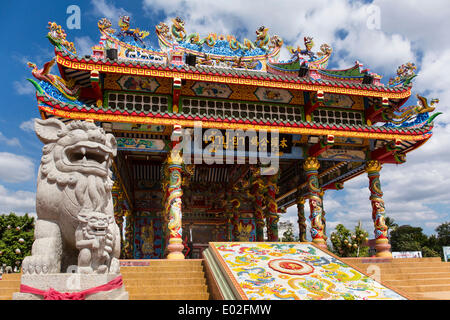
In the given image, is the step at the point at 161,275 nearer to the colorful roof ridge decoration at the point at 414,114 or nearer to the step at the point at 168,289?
Answer: the step at the point at 168,289

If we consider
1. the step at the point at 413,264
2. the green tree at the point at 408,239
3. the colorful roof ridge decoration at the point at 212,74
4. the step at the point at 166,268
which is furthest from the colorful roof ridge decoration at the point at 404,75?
the green tree at the point at 408,239

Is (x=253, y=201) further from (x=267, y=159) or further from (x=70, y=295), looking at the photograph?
(x=70, y=295)

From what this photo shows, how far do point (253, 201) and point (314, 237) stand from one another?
6465 mm

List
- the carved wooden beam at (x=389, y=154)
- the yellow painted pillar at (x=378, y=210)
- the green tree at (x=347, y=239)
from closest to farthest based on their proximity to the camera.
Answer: the yellow painted pillar at (x=378, y=210) < the carved wooden beam at (x=389, y=154) < the green tree at (x=347, y=239)

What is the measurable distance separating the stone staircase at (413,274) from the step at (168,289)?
153 inches

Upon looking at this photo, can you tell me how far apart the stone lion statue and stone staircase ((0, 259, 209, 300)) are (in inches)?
95.5

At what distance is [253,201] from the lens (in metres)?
16.4

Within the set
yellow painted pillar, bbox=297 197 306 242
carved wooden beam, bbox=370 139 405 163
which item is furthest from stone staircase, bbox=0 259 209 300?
yellow painted pillar, bbox=297 197 306 242

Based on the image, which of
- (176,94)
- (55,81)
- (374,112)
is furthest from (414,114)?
(55,81)

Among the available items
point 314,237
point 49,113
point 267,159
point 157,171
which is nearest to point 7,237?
point 157,171

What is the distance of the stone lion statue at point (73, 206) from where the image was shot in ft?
12.2

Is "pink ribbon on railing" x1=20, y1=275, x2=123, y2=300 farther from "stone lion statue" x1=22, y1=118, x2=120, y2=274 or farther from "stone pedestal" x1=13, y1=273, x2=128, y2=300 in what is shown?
"stone lion statue" x1=22, y1=118, x2=120, y2=274

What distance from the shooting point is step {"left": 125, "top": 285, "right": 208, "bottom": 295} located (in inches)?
241

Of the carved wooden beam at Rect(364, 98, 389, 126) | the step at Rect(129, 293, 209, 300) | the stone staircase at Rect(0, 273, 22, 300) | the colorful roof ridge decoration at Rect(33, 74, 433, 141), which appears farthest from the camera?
the carved wooden beam at Rect(364, 98, 389, 126)
